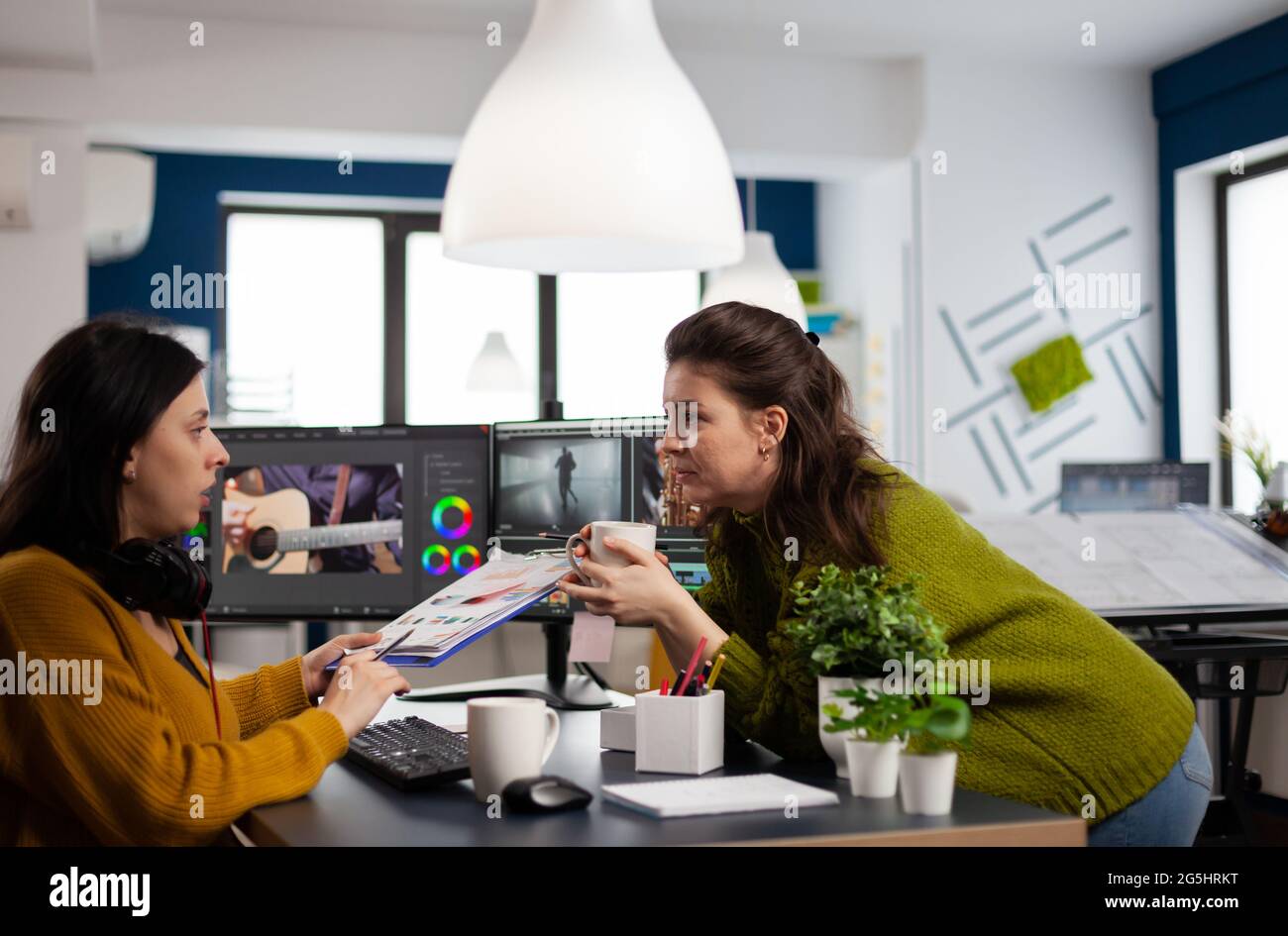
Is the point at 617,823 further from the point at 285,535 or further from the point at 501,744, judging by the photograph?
the point at 285,535

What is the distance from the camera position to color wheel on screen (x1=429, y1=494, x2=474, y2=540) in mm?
2367

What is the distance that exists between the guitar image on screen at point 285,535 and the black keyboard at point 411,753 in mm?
722

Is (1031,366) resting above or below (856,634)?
above

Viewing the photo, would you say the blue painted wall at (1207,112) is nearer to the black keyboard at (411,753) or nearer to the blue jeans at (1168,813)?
the blue jeans at (1168,813)

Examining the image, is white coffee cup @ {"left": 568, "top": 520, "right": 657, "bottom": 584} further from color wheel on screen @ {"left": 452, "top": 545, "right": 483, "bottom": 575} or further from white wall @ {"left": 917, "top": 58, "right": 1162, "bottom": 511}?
white wall @ {"left": 917, "top": 58, "right": 1162, "bottom": 511}

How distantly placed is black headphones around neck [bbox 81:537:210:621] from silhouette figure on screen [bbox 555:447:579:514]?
0.95m

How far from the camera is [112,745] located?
1.22 m

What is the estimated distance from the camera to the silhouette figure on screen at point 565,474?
7.55 feet

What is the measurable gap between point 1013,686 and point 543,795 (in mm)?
574

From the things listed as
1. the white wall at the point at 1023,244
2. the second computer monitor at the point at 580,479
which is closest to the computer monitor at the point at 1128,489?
the white wall at the point at 1023,244

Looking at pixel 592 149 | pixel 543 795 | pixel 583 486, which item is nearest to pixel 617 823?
pixel 543 795
